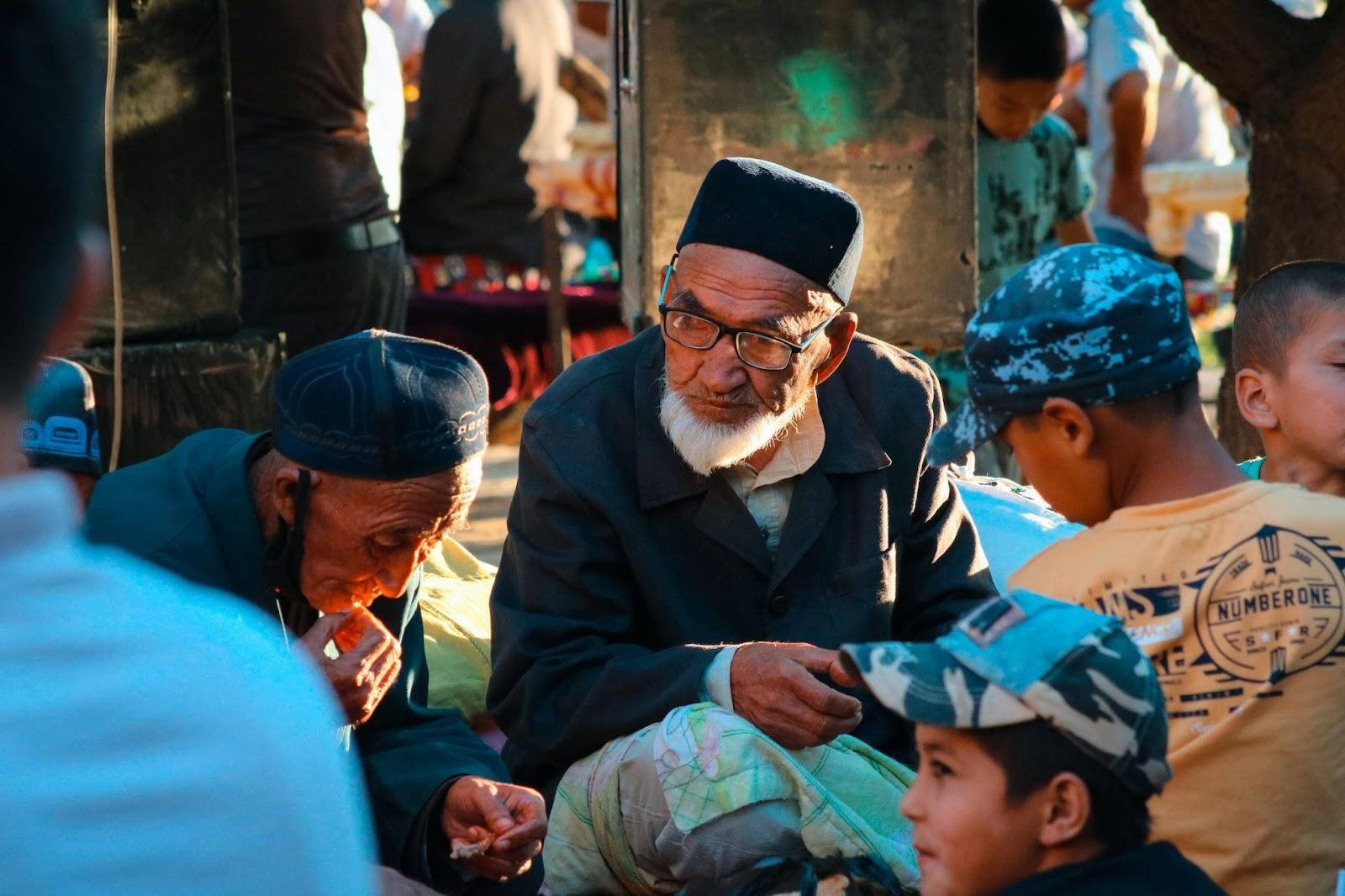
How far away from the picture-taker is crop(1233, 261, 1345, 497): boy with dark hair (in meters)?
3.54

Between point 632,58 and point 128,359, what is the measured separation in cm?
186

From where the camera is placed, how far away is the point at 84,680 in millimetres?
1038

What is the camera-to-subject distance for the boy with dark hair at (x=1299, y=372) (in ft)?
11.6

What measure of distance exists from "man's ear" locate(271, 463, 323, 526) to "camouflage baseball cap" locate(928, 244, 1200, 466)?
3.73 ft

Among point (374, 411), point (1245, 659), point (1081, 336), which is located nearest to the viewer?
point (1245, 659)

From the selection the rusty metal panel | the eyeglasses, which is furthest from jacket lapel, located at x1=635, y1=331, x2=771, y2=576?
the rusty metal panel

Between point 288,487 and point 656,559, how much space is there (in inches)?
30.9

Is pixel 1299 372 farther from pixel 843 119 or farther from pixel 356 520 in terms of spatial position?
pixel 843 119

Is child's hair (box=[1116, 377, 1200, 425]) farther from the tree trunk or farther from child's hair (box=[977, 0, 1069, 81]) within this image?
child's hair (box=[977, 0, 1069, 81])

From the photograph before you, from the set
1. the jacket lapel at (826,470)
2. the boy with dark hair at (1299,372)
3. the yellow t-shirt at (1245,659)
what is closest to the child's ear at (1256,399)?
the boy with dark hair at (1299,372)

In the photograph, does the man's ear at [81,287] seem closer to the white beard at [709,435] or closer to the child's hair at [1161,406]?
the child's hair at [1161,406]

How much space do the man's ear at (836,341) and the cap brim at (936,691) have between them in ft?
4.87

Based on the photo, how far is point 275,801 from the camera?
1094 mm

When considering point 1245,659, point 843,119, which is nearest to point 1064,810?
point 1245,659
